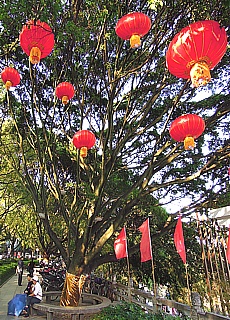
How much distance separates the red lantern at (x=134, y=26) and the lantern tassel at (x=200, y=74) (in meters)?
1.06

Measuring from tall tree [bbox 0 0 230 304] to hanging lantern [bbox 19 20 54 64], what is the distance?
33 centimetres

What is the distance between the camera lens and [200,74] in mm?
2961

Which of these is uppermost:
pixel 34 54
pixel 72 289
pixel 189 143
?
pixel 34 54

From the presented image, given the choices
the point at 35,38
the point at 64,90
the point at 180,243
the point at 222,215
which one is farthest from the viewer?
the point at 180,243

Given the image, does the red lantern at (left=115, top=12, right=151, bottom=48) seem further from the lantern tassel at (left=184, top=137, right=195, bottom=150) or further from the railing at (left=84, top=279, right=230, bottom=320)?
the railing at (left=84, top=279, right=230, bottom=320)

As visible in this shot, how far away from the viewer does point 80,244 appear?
718 centimetres

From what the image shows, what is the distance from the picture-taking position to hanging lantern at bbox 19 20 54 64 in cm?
387

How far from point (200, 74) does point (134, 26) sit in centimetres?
121

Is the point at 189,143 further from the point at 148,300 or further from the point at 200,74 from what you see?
the point at 148,300

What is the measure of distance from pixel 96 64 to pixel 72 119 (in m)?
2.34

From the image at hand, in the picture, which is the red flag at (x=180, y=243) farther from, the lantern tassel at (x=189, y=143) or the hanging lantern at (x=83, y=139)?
the hanging lantern at (x=83, y=139)

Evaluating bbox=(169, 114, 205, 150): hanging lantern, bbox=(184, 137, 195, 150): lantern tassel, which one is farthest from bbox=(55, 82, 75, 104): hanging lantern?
bbox=(184, 137, 195, 150): lantern tassel

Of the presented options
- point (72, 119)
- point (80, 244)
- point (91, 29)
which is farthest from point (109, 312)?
point (72, 119)

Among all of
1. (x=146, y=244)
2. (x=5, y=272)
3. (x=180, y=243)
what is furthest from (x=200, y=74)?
(x=5, y=272)
